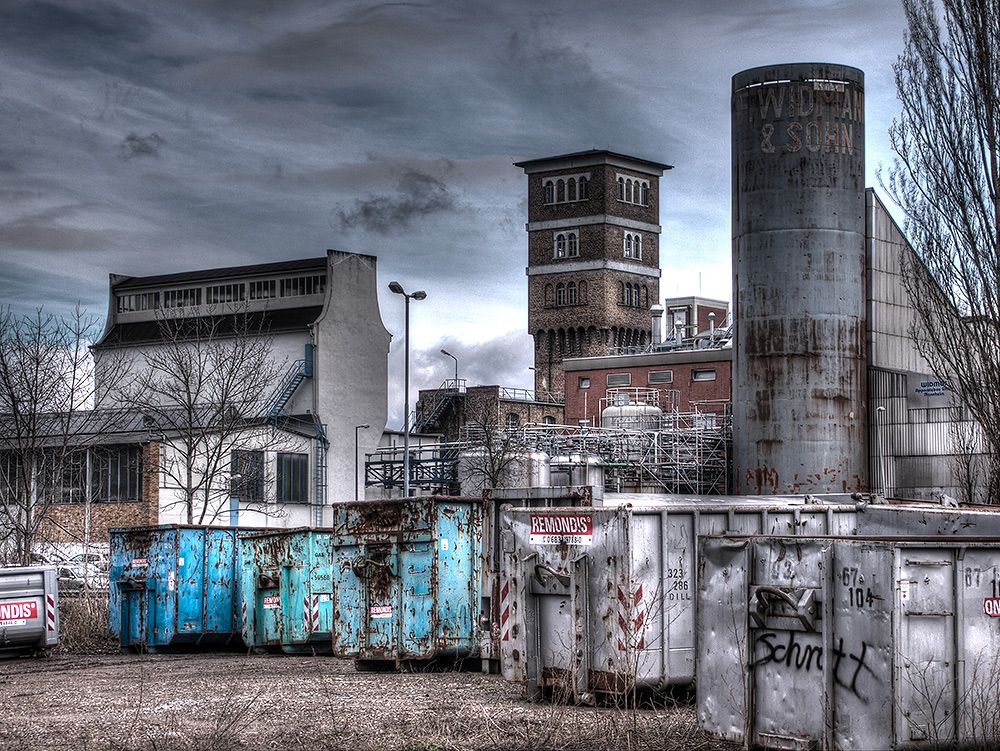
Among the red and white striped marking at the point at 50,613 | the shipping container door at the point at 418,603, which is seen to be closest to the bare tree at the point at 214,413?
the red and white striped marking at the point at 50,613

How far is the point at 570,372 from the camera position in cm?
7044

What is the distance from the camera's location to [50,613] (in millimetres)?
18922

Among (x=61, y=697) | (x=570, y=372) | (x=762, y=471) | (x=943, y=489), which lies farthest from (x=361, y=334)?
(x=61, y=697)

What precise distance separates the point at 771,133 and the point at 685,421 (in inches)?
741

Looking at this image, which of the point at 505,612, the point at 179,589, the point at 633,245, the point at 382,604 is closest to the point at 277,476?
the point at 179,589

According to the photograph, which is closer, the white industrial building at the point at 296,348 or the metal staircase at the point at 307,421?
the white industrial building at the point at 296,348

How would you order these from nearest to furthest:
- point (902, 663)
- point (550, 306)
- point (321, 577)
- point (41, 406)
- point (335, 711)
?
point (902, 663)
point (335, 711)
point (321, 577)
point (41, 406)
point (550, 306)

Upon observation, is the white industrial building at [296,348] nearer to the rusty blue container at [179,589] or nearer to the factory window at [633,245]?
the rusty blue container at [179,589]

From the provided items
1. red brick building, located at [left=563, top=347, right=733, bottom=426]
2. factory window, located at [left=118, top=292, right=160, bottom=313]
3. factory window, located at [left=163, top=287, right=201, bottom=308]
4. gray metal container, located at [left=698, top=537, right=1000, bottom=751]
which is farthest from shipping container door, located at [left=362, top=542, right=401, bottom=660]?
factory window, located at [left=118, top=292, right=160, bottom=313]

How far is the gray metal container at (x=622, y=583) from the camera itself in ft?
38.5

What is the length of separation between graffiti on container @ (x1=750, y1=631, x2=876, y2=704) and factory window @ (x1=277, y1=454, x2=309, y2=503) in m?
46.7

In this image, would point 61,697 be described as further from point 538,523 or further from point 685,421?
point 685,421

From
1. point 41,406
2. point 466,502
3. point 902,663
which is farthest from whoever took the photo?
point 41,406

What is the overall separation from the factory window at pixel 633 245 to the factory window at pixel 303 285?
4284 centimetres
